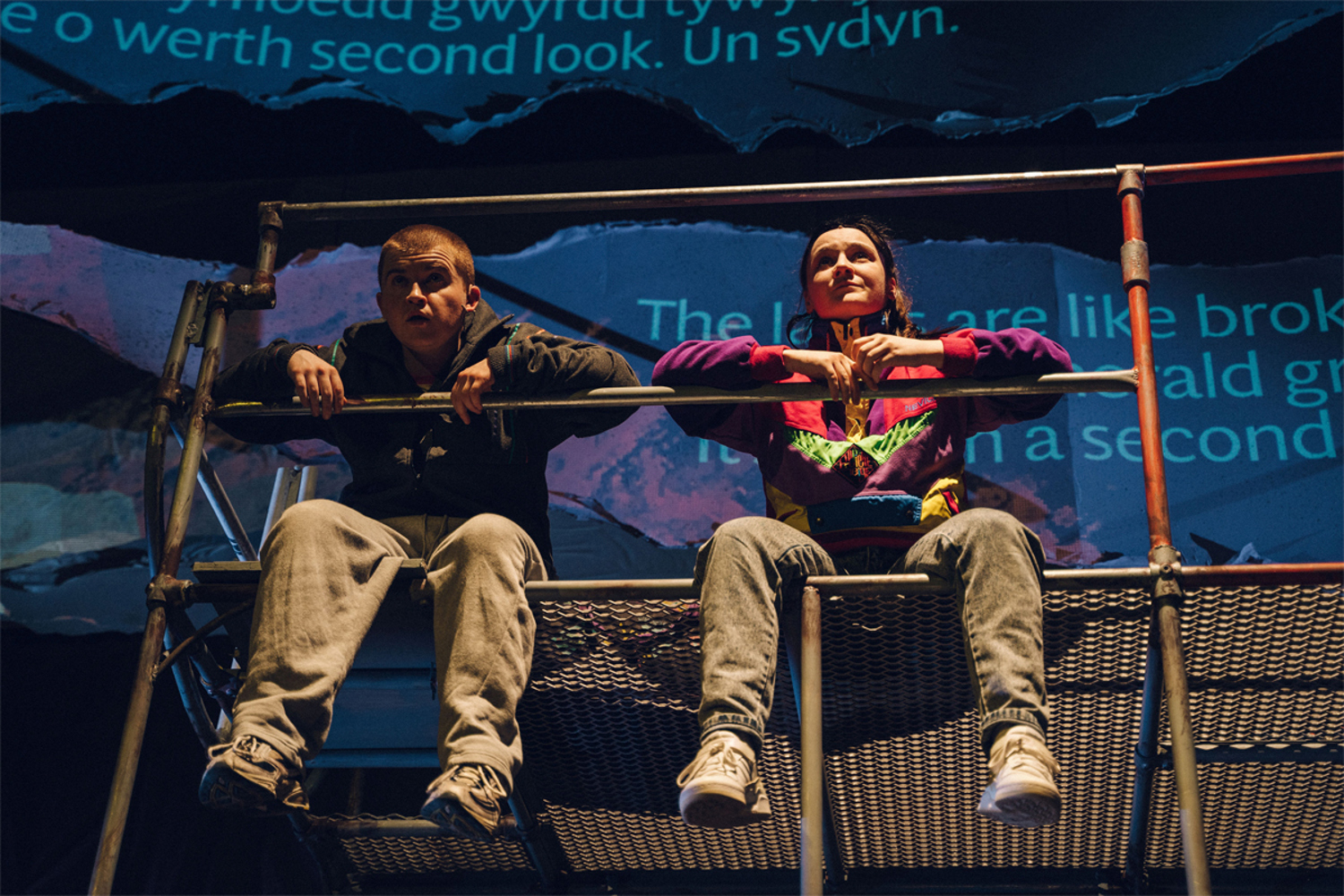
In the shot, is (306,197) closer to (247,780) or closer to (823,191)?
(823,191)

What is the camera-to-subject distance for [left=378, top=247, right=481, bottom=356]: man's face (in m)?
2.63

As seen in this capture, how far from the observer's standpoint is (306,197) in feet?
14.6

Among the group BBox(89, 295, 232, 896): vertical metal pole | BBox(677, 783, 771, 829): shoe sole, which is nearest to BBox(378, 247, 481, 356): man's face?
BBox(89, 295, 232, 896): vertical metal pole

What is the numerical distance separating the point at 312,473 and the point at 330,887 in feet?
3.78

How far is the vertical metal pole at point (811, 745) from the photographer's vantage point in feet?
5.74

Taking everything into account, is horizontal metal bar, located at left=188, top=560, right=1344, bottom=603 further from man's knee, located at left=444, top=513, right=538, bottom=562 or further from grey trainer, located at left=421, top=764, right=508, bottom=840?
grey trainer, located at left=421, top=764, right=508, bottom=840

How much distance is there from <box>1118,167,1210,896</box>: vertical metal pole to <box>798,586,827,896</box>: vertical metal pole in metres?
0.54

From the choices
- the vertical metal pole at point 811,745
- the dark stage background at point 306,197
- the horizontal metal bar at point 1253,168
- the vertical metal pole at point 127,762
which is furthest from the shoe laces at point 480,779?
the dark stage background at point 306,197

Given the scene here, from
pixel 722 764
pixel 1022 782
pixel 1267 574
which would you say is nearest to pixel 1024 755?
pixel 1022 782

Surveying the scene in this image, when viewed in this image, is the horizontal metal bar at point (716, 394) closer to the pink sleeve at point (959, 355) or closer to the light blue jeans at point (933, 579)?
the pink sleeve at point (959, 355)

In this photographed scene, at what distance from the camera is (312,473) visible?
3.47m

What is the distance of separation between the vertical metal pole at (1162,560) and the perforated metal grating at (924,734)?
0.07 metres

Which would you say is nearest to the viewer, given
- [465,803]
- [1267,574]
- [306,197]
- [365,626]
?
[465,803]

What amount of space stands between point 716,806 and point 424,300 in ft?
4.52
